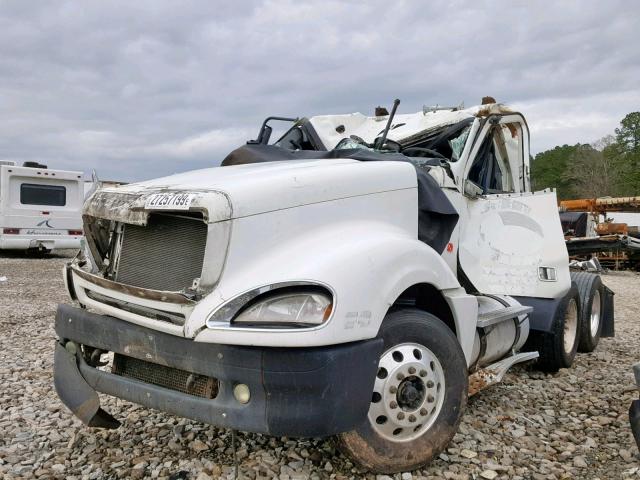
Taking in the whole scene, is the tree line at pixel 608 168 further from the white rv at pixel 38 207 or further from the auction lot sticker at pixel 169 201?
the auction lot sticker at pixel 169 201

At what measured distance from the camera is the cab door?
468 centimetres

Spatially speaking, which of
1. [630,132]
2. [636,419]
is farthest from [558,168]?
[636,419]

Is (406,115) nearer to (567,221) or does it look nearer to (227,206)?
(227,206)

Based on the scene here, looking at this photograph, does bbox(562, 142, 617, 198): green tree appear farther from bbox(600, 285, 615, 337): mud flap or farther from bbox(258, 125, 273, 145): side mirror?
bbox(258, 125, 273, 145): side mirror

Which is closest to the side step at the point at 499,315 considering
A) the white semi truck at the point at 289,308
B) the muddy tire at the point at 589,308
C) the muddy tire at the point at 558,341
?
the white semi truck at the point at 289,308

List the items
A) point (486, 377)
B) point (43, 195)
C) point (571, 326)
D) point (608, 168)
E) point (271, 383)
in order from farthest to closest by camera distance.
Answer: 1. point (608, 168)
2. point (43, 195)
3. point (571, 326)
4. point (486, 377)
5. point (271, 383)

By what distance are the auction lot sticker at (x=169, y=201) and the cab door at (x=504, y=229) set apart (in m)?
2.32

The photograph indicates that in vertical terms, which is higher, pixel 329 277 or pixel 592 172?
pixel 592 172

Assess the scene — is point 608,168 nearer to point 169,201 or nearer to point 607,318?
point 607,318

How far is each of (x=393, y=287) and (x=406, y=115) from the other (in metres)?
3.19

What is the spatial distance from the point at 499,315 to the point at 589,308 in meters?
2.79

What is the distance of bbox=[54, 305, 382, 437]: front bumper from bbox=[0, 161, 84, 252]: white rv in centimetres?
1537

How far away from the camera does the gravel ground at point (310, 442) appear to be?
3.38m

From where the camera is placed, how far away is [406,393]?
3.12 m
